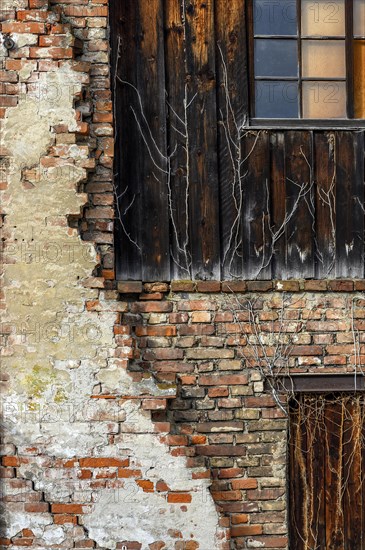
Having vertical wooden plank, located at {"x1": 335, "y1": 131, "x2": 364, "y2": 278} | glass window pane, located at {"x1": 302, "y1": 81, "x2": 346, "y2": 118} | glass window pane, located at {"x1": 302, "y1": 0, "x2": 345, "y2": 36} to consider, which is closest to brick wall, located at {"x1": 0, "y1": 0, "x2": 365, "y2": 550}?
vertical wooden plank, located at {"x1": 335, "y1": 131, "x2": 364, "y2": 278}

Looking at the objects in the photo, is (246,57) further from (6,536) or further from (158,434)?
(6,536)

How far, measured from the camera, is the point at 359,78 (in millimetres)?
5707

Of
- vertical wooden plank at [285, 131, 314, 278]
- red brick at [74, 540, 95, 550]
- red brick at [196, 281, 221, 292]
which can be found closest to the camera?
red brick at [74, 540, 95, 550]

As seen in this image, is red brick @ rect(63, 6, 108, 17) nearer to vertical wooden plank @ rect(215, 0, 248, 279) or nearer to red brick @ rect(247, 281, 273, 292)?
vertical wooden plank @ rect(215, 0, 248, 279)

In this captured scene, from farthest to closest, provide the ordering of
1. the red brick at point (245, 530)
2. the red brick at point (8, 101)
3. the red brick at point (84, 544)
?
the red brick at point (245, 530)
the red brick at point (8, 101)
the red brick at point (84, 544)

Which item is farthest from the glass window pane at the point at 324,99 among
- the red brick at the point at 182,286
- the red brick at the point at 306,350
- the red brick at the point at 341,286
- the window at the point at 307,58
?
the red brick at the point at 306,350

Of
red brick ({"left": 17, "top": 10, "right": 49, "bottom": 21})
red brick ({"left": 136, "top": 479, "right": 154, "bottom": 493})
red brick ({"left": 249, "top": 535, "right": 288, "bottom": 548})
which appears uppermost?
red brick ({"left": 17, "top": 10, "right": 49, "bottom": 21})

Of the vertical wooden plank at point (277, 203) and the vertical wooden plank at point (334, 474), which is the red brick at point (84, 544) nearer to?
the vertical wooden plank at point (334, 474)

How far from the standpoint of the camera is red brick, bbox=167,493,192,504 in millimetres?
5082

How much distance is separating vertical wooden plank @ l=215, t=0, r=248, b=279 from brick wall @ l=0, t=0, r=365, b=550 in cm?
36

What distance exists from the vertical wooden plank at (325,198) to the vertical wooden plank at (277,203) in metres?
0.24

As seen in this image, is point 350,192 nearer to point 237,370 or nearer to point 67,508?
point 237,370

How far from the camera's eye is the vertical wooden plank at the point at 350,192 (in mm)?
5574

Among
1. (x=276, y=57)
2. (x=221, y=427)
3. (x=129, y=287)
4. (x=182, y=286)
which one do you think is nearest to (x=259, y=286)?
(x=182, y=286)
